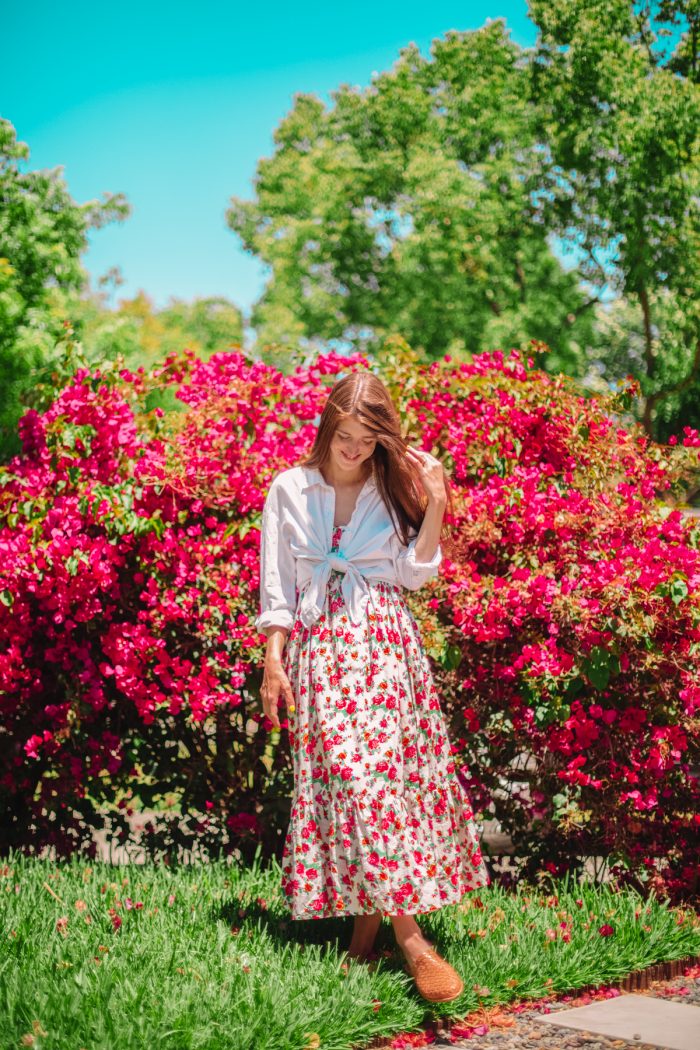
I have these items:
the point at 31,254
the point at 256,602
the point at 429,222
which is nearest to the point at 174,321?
the point at 429,222

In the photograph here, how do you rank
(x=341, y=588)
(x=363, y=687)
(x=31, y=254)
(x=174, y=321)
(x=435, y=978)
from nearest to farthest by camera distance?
1. (x=435, y=978)
2. (x=363, y=687)
3. (x=341, y=588)
4. (x=31, y=254)
5. (x=174, y=321)

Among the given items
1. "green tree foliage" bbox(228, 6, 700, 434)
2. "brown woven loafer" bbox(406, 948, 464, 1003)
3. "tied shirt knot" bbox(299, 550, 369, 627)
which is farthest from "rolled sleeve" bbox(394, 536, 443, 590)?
"green tree foliage" bbox(228, 6, 700, 434)

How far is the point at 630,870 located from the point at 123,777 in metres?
2.35

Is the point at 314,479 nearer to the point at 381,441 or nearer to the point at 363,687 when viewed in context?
the point at 381,441

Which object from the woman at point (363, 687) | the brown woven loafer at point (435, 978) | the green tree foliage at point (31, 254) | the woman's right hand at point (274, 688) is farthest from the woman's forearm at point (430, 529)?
the green tree foliage at point (31, 254)

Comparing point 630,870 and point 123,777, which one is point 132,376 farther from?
point 630,870

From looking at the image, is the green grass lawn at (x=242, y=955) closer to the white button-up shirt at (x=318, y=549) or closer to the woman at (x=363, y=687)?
the woman at (x=363, y=687)

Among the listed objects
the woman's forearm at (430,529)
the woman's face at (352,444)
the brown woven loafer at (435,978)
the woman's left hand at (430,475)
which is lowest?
the brown woven loafer at (435,978)

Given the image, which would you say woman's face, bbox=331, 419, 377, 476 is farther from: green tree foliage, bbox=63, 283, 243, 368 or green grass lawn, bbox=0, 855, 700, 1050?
green tree foliage, bbox=63, 283, 243, 368

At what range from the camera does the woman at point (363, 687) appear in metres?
3.25

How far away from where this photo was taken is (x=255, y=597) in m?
4.56

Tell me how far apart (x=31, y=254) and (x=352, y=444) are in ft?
51.9

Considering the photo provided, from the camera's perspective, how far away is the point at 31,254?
58.4 feet

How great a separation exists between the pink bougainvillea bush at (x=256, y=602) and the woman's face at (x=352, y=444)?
0.61m
